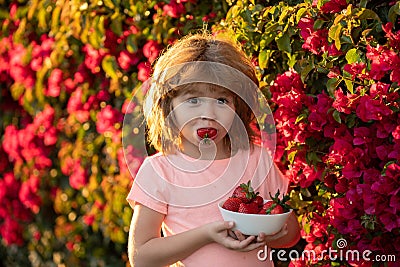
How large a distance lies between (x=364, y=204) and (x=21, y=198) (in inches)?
99.7

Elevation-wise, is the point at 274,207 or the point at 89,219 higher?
the point at 274,207

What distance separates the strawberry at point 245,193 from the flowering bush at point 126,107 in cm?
31

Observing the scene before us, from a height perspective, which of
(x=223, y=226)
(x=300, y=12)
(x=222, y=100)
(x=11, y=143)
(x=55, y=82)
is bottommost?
(x=11, y=143)

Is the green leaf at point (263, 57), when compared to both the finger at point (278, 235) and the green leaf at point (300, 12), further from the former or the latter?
the finger at point (278, 235)

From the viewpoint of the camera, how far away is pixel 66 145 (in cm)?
409

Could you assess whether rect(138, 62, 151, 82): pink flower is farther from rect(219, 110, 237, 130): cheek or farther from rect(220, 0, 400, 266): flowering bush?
rect(219, 110, 237, 130): cheek

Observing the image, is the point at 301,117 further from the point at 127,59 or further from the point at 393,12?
the point at 127,59

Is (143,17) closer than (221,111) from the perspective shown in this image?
No

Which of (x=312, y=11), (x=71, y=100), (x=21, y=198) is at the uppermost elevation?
(x=312, y=11)

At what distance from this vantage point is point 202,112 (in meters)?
2.27

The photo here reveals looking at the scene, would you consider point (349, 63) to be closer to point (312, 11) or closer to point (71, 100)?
point (312, 11)

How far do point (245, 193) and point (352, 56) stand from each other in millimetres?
476

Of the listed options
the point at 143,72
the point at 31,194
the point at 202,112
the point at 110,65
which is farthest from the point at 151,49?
the point at 31,194

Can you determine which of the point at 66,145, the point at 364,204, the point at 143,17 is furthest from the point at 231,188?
the point at 66,145
